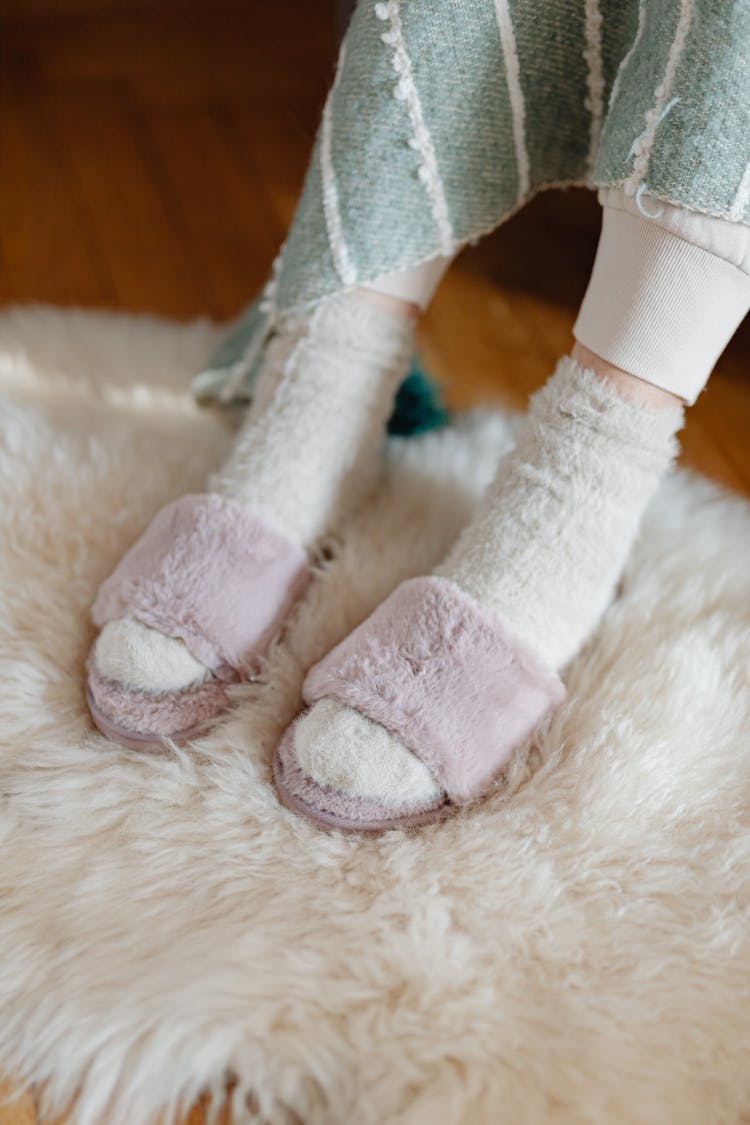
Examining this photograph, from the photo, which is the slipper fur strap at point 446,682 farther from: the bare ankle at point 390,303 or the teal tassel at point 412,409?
the teal tassel at point 412,409

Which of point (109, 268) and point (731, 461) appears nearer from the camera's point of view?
point (731, 461)

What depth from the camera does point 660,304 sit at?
1.68 ft

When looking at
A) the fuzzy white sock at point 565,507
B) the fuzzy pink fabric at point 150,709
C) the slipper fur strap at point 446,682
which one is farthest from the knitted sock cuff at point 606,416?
the fuzzy pink fabric at point 150,709

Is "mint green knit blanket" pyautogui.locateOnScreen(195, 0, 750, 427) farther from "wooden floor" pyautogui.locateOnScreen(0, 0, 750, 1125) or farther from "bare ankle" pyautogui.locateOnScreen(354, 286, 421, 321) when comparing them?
"wooden floor" pyautogui.locateOnScreen(0, 0, 750, 1125)

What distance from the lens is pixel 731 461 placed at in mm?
857

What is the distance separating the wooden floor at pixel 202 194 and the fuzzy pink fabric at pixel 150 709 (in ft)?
1.42

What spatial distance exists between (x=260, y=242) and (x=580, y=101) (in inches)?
20.3

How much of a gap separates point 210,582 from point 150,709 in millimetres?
74

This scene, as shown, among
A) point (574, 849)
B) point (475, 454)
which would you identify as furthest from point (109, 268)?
point (574, 849)

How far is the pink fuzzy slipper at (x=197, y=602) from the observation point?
56 cm

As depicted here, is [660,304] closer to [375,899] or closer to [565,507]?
[565,507]

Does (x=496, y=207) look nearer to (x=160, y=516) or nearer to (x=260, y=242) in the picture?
(x=160, y=516)

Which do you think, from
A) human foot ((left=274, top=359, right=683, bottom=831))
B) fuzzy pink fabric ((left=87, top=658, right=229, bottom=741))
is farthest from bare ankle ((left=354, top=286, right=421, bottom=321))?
fuzzy pink fabric ((left=87, top=658, right=229, bottom=741))

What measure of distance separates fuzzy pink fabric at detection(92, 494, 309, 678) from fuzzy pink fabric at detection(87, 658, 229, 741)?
0.06 feet
